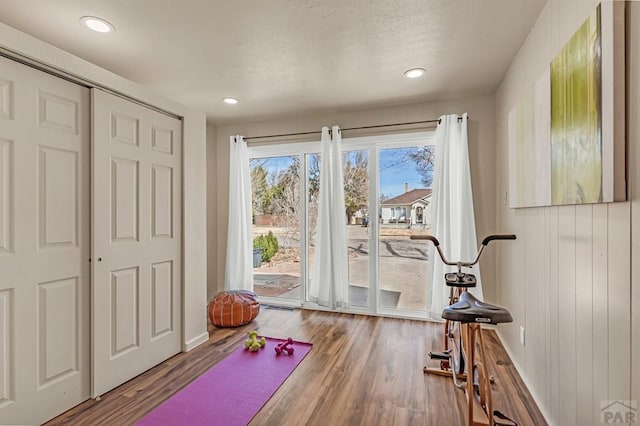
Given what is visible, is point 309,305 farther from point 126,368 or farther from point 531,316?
point 531,316

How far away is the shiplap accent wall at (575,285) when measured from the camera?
1.08 meters

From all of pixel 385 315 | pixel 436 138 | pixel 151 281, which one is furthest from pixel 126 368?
pixel 436 138

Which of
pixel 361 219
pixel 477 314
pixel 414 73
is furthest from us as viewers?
pixel 361 219

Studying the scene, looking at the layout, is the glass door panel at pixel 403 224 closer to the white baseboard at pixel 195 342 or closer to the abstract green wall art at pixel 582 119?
the abstract green wall art at pixel 582 119

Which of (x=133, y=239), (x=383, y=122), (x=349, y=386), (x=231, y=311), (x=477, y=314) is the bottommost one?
(x=349, y=386)

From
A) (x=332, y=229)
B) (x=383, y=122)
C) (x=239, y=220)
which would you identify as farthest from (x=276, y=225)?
(x=383, y=122)

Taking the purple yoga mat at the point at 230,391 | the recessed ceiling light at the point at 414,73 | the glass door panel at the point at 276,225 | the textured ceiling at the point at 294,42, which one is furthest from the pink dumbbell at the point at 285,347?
the recessed ceiling light at the point at 414,73

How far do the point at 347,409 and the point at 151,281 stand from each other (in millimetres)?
1736

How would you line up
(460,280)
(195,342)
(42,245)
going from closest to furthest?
(42,245) → (460,280) → (195,342)

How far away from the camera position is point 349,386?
2.16 meters

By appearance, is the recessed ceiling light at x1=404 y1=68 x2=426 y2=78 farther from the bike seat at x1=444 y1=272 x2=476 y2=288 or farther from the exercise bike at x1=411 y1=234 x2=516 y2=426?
the bike seat at x1=444 y1=272 x2=476 y2=288

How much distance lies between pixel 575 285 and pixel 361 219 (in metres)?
2.39

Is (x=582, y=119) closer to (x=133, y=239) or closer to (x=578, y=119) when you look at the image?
(x=578, y=119)

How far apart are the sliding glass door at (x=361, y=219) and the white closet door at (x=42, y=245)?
7.71ft
